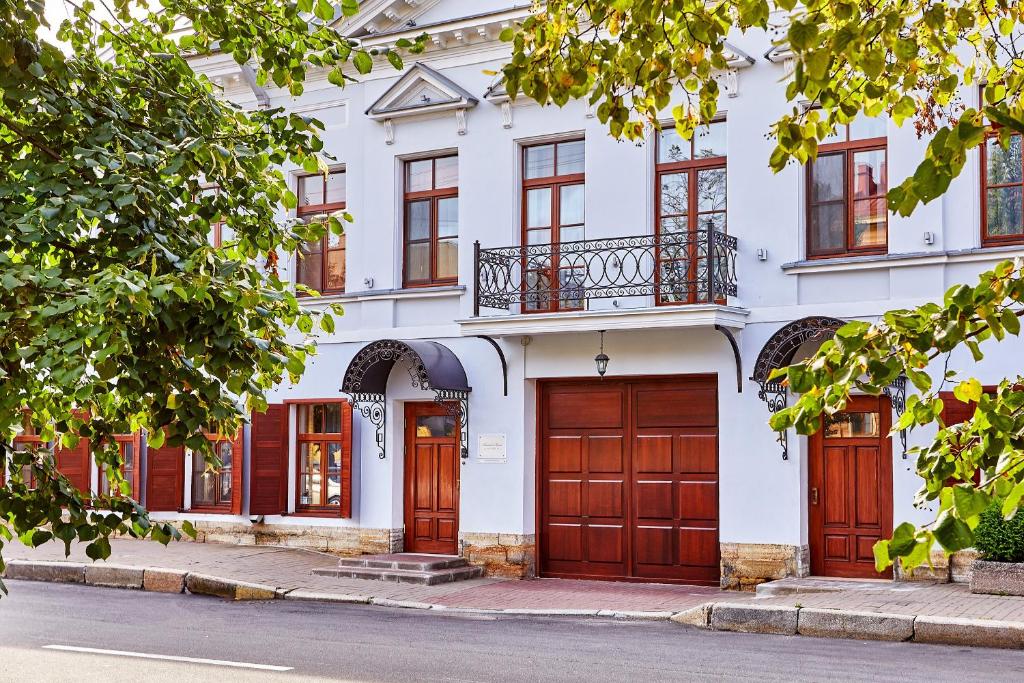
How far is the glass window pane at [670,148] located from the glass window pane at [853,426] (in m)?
3.78

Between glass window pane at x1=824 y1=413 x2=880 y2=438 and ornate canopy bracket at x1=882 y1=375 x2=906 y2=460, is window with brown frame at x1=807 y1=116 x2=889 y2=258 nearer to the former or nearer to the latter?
ornate canopy bracket at x1=882 y1=375 x2=906 y2=460

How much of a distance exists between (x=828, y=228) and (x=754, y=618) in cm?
509

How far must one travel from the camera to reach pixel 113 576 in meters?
16.2

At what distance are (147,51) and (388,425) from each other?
11598 mm

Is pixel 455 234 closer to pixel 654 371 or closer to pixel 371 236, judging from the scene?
pixel 371 236

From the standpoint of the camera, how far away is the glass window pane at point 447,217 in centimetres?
1764

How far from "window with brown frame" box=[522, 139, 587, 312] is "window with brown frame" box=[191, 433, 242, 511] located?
5534mm

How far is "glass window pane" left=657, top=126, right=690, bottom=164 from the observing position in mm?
15953

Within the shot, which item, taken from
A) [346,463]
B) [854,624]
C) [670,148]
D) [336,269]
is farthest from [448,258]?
[854,624]

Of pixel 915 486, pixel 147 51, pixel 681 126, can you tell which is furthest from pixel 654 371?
pixel 681 126

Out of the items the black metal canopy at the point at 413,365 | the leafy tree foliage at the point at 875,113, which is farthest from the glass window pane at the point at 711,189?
the leafy tree foliage at the point at 875,113

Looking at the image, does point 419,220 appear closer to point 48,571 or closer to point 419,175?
point 419,175

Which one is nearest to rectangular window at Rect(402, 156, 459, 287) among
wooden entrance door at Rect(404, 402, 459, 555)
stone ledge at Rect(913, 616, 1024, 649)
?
wooden entrance door at Rect(404, 402, 459, 555)

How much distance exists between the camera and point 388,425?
58.2ft
